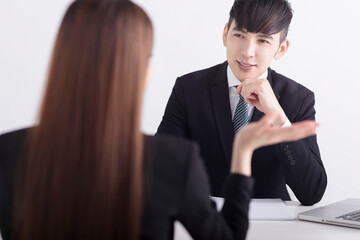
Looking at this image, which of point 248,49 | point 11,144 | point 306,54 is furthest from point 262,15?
point 306,54

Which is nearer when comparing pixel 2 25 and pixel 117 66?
pixel 117 66

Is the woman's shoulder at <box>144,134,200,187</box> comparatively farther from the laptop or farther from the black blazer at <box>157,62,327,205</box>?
the black blazer at <box>157,62,327,205</box>

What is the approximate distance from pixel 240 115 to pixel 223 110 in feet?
0.32

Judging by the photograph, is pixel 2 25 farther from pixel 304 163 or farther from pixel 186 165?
pixel 186 165

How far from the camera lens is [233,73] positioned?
2.77 m

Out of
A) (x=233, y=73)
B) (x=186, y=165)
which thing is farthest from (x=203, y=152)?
(x=186, y=165)

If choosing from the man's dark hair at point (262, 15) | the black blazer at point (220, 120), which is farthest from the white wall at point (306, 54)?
the man's dark hair at point (262, 15)

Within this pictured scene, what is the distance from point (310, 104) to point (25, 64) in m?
2.64

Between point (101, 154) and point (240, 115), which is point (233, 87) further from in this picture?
point (101, 154)

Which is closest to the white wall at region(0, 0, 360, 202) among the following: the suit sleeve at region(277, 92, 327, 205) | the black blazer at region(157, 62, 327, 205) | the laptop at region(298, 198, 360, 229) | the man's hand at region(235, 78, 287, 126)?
the black blazer at region(157, 62, 327, 205)

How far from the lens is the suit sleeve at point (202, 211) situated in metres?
1.19

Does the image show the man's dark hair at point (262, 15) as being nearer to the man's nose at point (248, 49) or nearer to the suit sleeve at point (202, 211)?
the man's nose at point (248, 49)

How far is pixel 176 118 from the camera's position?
2.81 meters

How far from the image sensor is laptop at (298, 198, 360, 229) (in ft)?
6.07
